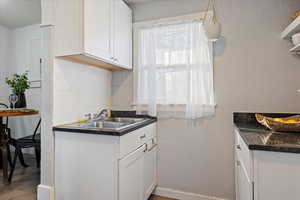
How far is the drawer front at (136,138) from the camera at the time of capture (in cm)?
130

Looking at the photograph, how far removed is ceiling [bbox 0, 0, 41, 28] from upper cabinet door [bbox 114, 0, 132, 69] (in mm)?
1331

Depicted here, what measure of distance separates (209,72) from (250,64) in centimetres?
41

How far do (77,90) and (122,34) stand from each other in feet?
2.64

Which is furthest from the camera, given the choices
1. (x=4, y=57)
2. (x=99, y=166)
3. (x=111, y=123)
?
(x=4, y=57)

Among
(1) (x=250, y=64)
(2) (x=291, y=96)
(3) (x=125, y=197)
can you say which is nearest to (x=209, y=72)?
(1) (x=250, y=64)

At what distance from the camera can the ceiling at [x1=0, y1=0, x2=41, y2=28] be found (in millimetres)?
2336

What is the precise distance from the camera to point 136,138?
152cm

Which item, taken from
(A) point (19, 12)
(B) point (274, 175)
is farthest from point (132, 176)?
(A) point (19, 12)

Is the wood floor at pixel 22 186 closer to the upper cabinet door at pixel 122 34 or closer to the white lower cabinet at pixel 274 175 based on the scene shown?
the white lower cabinet at pixel 274 175

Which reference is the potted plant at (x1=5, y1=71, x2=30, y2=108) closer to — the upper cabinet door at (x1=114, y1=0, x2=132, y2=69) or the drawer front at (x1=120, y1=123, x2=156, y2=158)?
the upper cabinet door at (x1=114, y1=0, x2=132, y2=69)

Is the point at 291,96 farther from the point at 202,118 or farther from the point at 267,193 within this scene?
the point at 267,193

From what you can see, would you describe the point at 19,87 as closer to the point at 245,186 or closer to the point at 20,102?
the point at 20,102

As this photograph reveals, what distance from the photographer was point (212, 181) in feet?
5.95

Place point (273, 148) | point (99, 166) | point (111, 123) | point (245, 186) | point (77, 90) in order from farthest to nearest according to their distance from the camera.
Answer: point (111, 123), point (77, 90), point (99, 166), point (245, 186), point (273, 148)
